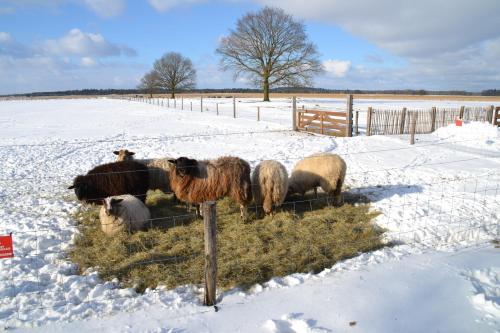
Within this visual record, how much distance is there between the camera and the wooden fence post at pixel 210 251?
398cm

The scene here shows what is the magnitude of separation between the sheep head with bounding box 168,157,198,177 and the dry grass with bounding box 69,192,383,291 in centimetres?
85

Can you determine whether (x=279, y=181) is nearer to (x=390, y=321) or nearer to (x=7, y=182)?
(x=390, y=321)

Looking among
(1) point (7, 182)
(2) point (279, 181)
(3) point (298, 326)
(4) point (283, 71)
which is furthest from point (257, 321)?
(4) point (283, 71)

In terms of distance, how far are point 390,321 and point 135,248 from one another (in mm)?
3789

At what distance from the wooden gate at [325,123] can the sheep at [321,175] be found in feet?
30.7

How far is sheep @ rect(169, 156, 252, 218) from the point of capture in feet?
22.5

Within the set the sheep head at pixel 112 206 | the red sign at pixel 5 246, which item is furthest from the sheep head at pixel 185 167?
the red sign at pixel 5 246

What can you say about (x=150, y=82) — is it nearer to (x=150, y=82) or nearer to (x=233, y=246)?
(x=150, y=82)

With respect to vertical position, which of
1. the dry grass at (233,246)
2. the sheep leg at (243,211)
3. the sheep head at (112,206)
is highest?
the sheep head at (112,206)

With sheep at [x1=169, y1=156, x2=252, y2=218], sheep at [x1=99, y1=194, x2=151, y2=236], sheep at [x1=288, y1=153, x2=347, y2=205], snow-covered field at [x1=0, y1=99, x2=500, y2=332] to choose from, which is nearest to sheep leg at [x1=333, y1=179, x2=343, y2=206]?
sheep at [x1=288, y1=153, x2=347, y2=205]

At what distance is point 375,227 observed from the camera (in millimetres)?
6305

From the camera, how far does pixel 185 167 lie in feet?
22.8

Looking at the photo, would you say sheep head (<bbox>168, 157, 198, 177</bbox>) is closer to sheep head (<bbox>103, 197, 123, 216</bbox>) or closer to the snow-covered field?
sheep head (<bbox>103, 197, 123, 216</bbox>)

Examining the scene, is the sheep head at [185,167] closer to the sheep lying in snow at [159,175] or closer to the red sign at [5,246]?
the sheep lying in snow at [159,175]
